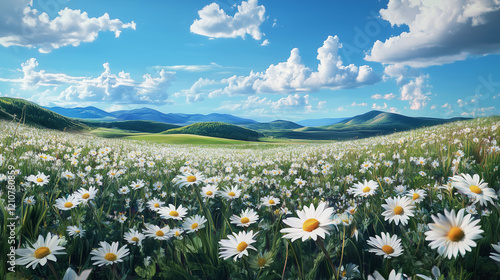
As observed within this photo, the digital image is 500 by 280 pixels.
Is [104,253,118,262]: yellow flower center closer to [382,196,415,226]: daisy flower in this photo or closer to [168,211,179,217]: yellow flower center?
[168,211,179,217]: yellow flower center

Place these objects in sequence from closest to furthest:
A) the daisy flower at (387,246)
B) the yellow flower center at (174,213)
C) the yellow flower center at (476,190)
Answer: the daisy flower at (387,246), the yellow flower center at (476,190), the yellow flower center at (174,213)

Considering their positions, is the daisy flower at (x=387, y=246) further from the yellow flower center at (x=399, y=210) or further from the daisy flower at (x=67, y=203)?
the daisy flower at (x=67, y=203)

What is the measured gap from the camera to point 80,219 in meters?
2.62

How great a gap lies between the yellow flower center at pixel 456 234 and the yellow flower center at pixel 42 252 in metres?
2.55

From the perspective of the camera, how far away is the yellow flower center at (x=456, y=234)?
58.4 inches

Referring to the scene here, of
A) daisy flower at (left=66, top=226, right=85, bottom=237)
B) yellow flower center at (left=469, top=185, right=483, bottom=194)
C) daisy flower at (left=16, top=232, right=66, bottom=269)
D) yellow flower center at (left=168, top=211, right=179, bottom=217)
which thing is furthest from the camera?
yellow flower center at (left=168, top=211, right=179, bottom=217)

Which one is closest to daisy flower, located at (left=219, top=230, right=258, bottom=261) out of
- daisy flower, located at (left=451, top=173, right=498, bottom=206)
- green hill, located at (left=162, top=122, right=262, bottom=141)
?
daisy flower, located at (left=451, top=173, right=498, bottom=206)

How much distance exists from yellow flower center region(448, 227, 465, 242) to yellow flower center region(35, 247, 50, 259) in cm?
255

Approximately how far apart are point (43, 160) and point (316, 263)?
19.3 ft

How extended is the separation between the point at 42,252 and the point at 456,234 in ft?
8.49

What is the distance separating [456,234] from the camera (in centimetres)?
149

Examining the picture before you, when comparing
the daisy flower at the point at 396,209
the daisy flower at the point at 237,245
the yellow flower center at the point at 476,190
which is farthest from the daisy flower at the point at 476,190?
the daisy flower at the point at 237,245

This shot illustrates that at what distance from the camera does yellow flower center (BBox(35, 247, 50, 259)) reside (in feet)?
5.55

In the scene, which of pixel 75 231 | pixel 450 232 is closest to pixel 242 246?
pixel 450 232
